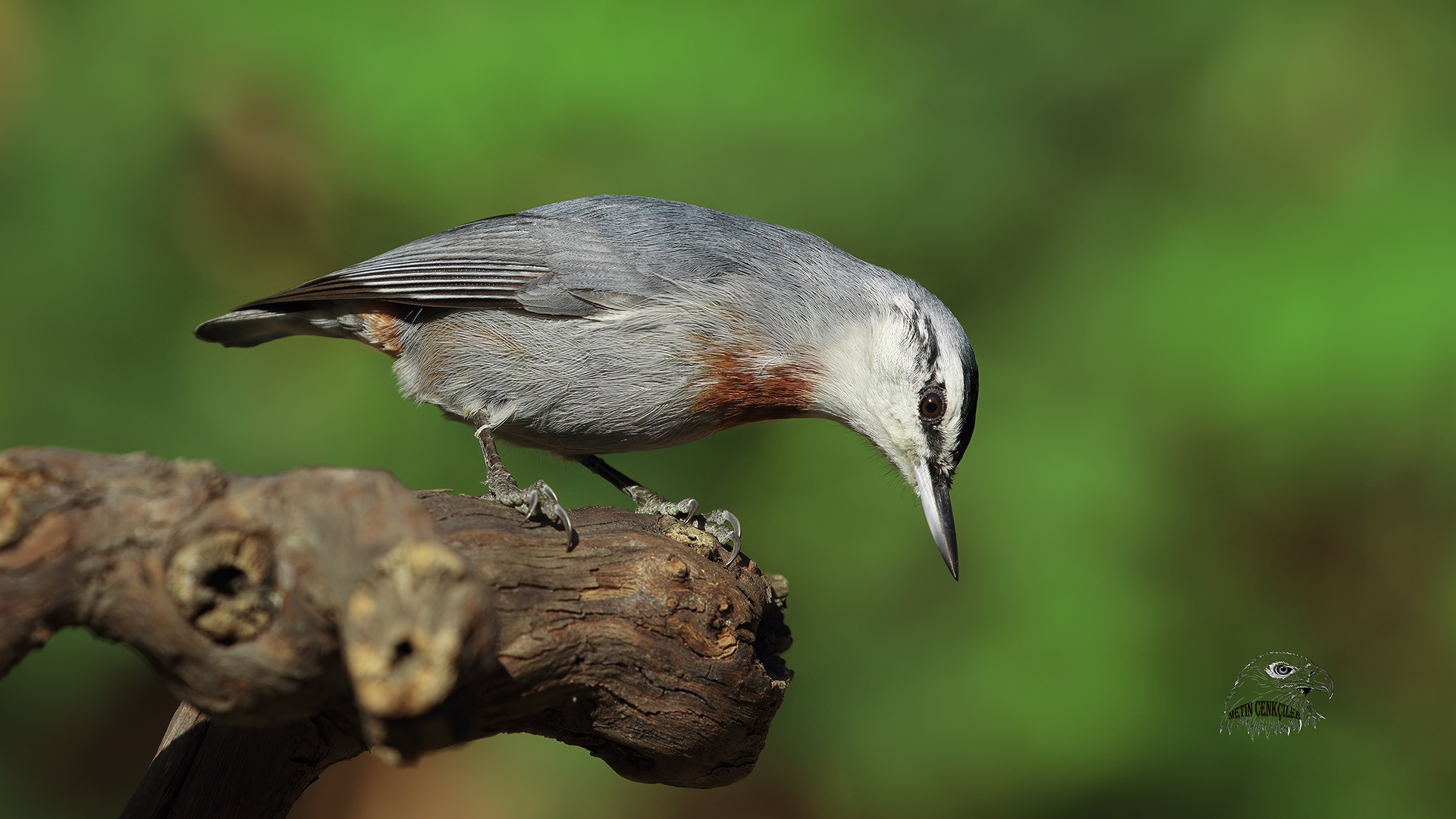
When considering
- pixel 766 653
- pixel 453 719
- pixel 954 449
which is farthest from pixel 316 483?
pixel 954 449

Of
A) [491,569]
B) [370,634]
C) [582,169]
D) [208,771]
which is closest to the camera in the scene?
[370,634]

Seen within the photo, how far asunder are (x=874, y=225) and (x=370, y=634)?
3.03m

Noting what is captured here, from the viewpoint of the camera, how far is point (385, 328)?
306 cm

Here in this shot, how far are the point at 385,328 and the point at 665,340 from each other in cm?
89

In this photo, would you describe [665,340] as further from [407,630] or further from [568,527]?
[407,630]

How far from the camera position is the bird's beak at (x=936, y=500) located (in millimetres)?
2848

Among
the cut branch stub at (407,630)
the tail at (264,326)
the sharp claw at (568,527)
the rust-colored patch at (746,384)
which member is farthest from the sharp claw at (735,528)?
the cut branch stub at (407,630)

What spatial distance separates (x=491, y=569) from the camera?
6.40 ft

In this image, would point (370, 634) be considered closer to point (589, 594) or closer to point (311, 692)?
point (311, 692)

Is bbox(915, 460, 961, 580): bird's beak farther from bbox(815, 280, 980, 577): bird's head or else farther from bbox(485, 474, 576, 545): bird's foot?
bbox(485, 474, 576, 545): bird's foot

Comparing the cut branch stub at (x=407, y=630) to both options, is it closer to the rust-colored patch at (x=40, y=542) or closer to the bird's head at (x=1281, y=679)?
the rust-colored patch at (x=40, y=542)

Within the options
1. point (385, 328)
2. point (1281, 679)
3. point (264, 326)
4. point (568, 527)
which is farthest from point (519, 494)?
point (1281, 679)
